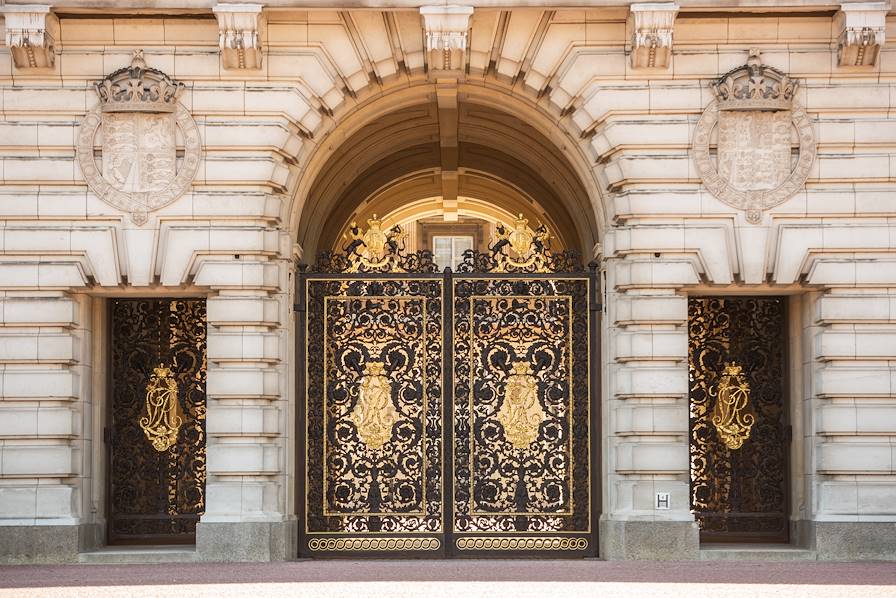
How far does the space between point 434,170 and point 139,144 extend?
833 centimetres

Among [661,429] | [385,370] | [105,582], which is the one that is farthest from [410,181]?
[105,582]

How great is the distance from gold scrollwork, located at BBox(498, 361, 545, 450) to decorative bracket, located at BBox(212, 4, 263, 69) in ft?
16.3

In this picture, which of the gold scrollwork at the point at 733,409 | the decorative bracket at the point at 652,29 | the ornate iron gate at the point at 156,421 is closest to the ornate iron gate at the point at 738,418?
the gold scrollwork at the point at 733,409

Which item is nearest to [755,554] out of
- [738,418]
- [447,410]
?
[738,418]

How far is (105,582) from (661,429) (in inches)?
259

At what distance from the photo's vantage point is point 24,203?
62.7 ft

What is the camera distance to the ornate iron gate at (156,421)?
20359 mm

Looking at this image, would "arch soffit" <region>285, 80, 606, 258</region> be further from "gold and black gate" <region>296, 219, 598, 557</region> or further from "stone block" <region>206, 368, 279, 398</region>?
"stone block" <region>206, 368, 279, 398</region>

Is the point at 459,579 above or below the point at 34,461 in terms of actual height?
below

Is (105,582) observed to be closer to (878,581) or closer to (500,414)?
(500,414)

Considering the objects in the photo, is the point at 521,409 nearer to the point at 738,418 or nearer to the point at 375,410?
the point at 375,410

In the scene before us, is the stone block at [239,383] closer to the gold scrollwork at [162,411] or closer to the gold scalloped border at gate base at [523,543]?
the gold scrollwork at [162,411]

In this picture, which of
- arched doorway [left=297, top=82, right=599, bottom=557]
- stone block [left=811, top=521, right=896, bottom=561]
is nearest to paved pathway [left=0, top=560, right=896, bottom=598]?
stone block [left=811, top=521, right=896, bottom=561]

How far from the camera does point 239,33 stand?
1884 centimetres
